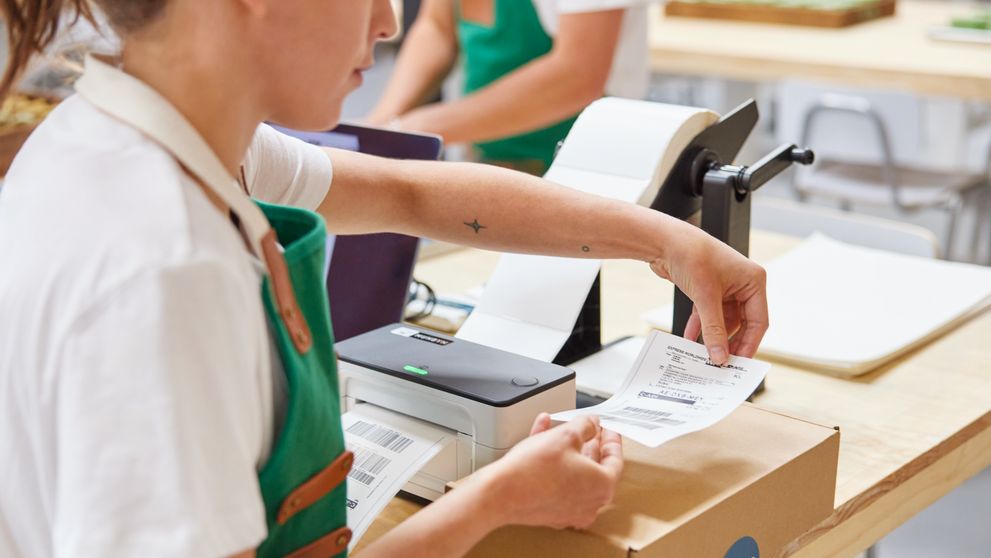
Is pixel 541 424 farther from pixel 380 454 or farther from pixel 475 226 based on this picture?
pixel 475 226

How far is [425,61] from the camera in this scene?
269 centimetres

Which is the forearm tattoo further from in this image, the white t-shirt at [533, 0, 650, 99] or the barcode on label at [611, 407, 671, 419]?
the white t-shirt at [533, 0, 650, 99]

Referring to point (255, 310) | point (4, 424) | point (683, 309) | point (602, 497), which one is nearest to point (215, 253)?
point (255, 310)

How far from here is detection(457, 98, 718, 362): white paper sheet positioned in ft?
4.38

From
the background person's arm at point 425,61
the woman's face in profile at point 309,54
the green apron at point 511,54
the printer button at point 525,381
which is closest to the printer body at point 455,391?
the printer button at point 525,381

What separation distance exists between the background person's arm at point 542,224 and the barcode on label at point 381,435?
215mm

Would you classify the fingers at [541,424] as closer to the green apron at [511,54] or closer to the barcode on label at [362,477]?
Answer: the barcode on label at [362,477]

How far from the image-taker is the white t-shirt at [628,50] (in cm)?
234

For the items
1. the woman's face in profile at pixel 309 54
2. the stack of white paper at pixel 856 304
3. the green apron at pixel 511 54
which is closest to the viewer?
the woman's face in profile at pixel 309 54

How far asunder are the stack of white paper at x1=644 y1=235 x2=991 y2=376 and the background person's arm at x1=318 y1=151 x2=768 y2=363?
0.32 metres

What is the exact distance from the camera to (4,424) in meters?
0.71

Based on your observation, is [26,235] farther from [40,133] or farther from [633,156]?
[633,156]

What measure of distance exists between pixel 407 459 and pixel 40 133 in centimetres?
45

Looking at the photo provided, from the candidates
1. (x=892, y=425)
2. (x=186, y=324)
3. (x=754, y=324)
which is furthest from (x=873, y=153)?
(x=186, y=324)
